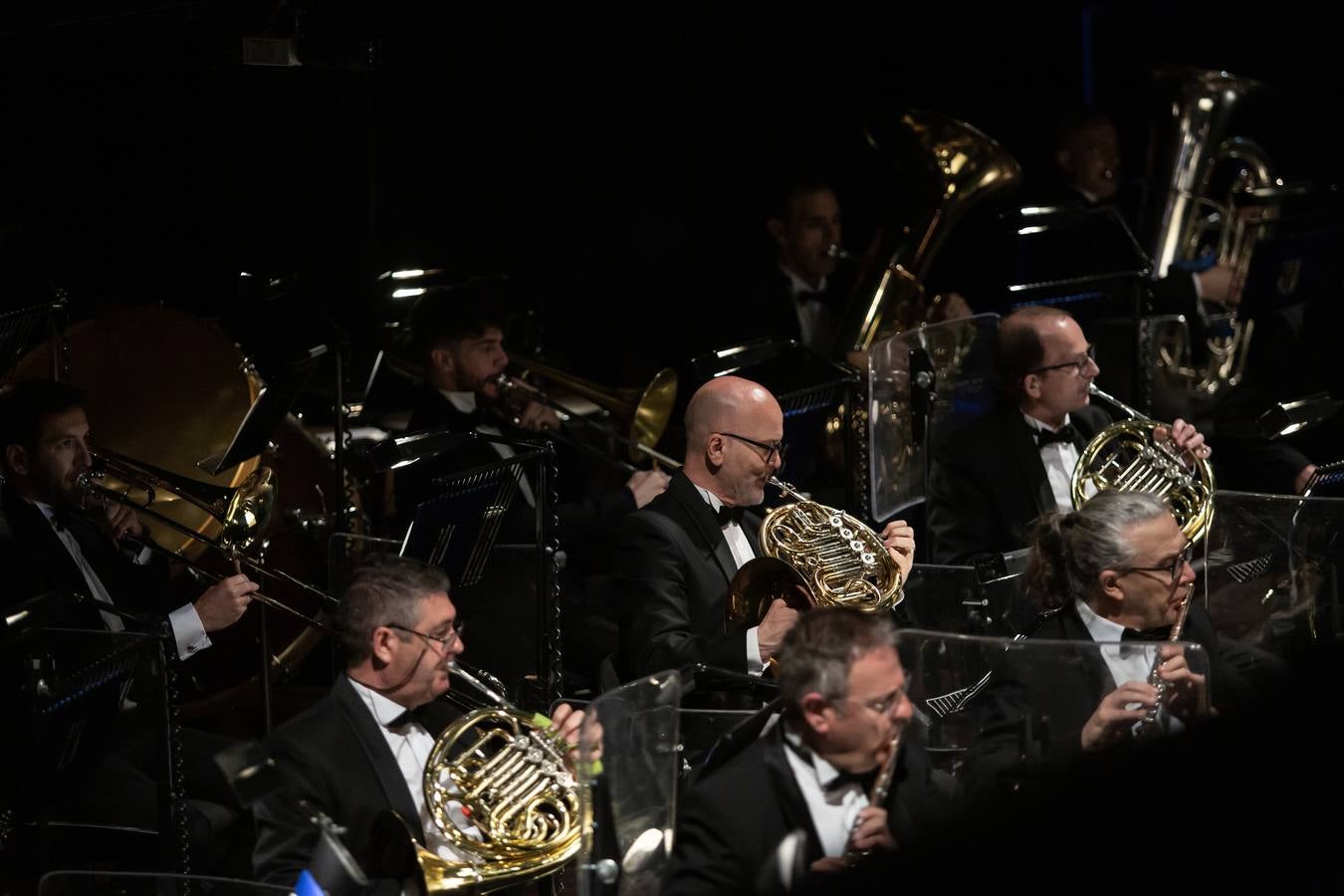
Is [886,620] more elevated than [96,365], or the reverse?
[886,620]

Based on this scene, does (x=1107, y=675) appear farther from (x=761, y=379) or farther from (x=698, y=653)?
(x=761, y=379)

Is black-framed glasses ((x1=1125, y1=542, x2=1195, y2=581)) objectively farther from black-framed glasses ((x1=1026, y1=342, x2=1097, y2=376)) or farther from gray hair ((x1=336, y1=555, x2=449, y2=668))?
gray hair ((x1=336, y1=555, x2=449, y2=668))

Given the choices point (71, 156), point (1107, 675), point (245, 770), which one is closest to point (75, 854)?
point (245, 770)

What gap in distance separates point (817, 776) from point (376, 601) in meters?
1.12

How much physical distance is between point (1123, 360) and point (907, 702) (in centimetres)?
381

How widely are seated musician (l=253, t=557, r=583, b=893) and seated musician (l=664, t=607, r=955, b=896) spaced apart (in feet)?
2.12

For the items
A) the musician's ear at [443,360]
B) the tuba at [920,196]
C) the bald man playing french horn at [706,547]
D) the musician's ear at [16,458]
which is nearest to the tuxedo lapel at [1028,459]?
the bald man playing french horn at [706,547]

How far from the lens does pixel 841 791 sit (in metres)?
2.94

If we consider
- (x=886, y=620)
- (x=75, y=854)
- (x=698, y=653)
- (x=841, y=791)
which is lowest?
(x=75, y=854)

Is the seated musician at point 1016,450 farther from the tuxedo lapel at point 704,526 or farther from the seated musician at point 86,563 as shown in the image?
the seated musician at point 86,563

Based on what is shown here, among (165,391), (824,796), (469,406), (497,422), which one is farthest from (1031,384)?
(165,391)

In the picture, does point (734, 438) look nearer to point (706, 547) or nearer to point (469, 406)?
point (706, 547)

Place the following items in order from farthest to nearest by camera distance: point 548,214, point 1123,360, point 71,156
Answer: point 548,214 → point 1123,360 → point 71,156

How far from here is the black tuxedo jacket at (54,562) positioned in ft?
14.3
